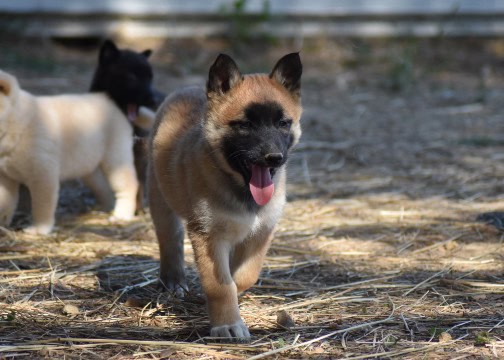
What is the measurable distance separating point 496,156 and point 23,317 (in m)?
5.37

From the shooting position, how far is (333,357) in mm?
3732

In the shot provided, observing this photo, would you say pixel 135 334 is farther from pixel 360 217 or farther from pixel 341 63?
pixel 341 63

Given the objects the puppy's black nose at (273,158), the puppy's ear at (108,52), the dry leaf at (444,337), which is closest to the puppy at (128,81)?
the puppy's ear at (108,52)

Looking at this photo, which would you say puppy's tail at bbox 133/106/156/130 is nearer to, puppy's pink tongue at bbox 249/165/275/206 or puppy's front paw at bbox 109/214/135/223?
puppy's front paw at bbox 109/214/135/223

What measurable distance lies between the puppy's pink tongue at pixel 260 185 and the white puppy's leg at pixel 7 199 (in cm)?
263

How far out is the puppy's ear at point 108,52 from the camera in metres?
6.66

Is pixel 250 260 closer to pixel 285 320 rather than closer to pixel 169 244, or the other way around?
pixel 285 320

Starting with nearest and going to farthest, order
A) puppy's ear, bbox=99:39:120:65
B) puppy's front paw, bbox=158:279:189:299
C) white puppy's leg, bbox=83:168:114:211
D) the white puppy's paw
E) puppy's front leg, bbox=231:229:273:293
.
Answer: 1. puppy's front leg, bbox=231:229:273:293
2. puppy's front paw, bbox=158:279:189:299
3. the white puppy's paw
4. puppy's ear, bbox=99:39:120:65
5. white puppy's leg, bbox=83:168:114:211

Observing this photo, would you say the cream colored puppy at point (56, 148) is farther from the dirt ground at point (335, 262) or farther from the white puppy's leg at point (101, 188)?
the dirt ground at point (335, 262)

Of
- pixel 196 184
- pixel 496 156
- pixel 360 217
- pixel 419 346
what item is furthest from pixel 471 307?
pixel 496 156

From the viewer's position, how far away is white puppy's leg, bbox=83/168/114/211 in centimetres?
690

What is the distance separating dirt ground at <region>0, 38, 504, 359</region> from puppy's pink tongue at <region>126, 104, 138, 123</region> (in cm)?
80

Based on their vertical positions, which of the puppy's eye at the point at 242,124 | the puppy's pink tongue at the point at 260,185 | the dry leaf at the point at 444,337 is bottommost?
the dry leaf at the point at 444,337

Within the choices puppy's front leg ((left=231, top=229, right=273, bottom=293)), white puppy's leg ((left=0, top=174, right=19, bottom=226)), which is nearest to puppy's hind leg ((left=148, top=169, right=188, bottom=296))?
puppy's front leg ((left=231, top=229, right=273, bottom=293))
